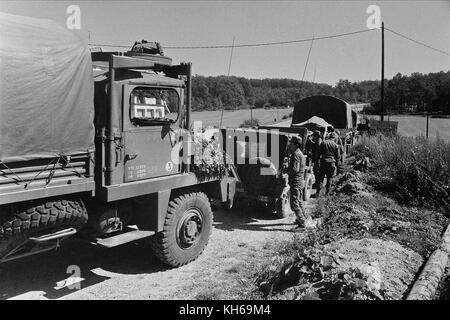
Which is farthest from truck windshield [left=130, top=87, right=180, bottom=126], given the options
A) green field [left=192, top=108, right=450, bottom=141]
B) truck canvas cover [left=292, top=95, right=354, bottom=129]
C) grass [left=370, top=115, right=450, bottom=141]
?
grass [left=370, top=115, right=450, bottom=141]

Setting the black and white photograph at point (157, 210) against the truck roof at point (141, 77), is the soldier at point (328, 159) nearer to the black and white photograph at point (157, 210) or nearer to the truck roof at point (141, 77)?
the black and white photograph at point (157, 210)

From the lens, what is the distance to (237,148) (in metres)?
9.13

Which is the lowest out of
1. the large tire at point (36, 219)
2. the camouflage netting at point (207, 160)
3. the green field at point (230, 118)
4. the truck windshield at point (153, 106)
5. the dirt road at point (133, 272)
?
the dirt road at point (133, 272)

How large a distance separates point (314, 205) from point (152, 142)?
5574 millimetres

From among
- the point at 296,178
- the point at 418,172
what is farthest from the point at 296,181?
the point at 418,172

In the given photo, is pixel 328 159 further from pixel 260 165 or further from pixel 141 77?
pixel 141 77

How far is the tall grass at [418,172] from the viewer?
9570 millimetres

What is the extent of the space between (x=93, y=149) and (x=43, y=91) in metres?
0.88

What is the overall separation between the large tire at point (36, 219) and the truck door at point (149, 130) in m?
0.80

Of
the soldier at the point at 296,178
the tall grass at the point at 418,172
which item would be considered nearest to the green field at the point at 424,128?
the tall grass at the point at 418,172

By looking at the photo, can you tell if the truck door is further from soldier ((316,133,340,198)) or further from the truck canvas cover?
the truck canvas cover

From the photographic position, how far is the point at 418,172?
991 centimetres

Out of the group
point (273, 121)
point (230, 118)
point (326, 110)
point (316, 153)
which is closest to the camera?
point (316, 153)

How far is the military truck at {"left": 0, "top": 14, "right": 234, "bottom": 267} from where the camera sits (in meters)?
4.16
